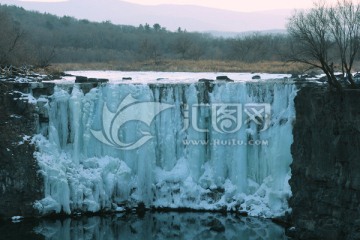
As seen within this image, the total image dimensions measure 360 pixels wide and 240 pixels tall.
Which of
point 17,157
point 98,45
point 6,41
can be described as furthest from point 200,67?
point 98,45

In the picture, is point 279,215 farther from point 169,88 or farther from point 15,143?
point 15,143

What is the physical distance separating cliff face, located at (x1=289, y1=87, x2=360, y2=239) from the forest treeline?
13.3 m

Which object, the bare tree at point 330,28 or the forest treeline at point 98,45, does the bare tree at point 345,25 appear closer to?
the bare tree at point 330,28

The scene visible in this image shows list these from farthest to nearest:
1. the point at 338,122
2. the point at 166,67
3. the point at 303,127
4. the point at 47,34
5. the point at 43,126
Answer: the point at 47,34
the point at 166,67
the point at 43,126
the point at 303,127
the point at 338,122

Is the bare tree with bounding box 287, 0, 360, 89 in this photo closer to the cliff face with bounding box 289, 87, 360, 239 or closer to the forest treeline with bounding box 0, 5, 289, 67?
the cliff face with bounding box 289, 87, 360, 239

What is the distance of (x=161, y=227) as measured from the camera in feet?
66.7

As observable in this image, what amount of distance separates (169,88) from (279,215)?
20.8 feet

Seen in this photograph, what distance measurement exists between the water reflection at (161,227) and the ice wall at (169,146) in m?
0.62

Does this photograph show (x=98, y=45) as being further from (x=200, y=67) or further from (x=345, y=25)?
(x=345, y=25)

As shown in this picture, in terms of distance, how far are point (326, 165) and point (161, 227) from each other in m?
5.96

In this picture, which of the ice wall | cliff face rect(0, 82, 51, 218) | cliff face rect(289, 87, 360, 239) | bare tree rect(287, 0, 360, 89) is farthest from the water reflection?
bare tree rect(287, 0, 360, 89)

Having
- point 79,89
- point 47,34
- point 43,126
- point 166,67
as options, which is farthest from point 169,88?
point 47,34

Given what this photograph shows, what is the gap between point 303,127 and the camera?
67.0 feet

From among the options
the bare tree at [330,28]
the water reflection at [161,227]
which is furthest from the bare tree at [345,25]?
the water reflection at [161,227]
